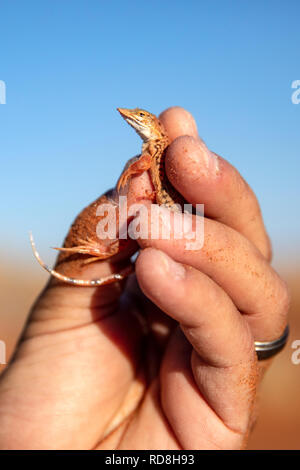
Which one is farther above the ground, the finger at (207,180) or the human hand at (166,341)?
the finger at (207,180)

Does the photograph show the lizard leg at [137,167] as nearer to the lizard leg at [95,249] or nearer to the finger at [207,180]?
the finger at [207,180]

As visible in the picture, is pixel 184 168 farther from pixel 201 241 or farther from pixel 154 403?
pixel 154 403

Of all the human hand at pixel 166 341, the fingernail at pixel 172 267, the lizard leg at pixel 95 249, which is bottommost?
the human hand at pixel 166 341

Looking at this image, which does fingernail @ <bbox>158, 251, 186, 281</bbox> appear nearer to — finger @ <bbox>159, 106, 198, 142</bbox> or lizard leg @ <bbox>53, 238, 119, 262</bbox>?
lizard leg @ <bbox>53, 238, 119, 262</bbox>

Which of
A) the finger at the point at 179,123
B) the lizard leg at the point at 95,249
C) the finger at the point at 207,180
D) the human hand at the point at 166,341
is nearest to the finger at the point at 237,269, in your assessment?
the human hand at the point at 166,341

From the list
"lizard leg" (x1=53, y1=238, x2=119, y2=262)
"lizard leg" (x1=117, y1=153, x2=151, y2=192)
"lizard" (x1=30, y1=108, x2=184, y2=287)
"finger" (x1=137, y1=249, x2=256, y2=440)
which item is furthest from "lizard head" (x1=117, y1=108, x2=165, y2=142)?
"finger" (x1=137, y1=249, x2=256, y2=440)

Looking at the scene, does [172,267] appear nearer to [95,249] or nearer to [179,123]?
[95,249]
